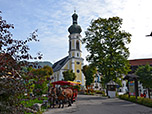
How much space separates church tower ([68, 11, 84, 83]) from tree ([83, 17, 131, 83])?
36.7 metres

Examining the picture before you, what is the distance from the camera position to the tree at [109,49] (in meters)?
29.9

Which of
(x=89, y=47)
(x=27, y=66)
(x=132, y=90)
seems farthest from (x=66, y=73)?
(x=27, y=66)

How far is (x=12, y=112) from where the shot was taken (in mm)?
4363

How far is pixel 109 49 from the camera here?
30672 mm

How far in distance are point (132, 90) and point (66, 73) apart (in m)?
40.7

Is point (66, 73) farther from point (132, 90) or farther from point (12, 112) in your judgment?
point (12, 112)


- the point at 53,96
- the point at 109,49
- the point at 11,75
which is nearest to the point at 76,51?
the point at 109,49

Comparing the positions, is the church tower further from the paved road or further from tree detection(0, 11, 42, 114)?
tree detection(0, 11, 42, 114)

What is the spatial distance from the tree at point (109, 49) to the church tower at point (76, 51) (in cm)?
3667

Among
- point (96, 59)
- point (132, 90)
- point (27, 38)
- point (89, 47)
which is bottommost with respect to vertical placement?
point (132, 90)

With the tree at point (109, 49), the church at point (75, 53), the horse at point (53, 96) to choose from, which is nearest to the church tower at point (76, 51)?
the church at point (75, 53)

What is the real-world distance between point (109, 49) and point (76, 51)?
39560mm

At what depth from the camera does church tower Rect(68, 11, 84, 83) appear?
69500 millimetres

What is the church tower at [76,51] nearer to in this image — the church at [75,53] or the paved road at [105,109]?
the church at [75,53]
